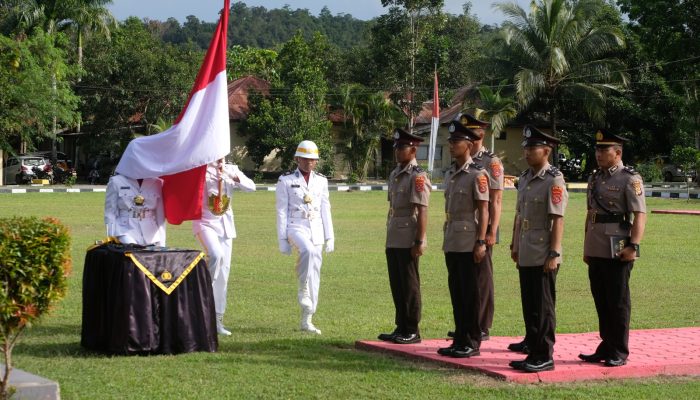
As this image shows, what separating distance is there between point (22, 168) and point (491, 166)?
46743 millimetres

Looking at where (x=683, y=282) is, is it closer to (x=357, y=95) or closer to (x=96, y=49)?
(x=357, y=95)

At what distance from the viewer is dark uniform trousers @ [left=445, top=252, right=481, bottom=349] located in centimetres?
865

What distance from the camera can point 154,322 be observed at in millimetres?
8766

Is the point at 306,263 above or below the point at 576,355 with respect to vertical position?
above

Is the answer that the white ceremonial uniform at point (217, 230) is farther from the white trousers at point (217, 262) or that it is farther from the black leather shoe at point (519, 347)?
the black leather shoe at point (519, 347)

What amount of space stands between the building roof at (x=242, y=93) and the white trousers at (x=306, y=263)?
4828cm

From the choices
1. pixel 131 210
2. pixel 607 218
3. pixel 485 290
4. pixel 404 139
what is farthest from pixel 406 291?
pixel 131 210

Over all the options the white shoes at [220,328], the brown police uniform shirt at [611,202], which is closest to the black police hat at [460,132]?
the brown police uniform shirt at [611,202]

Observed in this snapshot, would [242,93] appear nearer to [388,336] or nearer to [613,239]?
[388,336]

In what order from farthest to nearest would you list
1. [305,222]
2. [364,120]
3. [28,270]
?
[364,120] → [305,222] → [28,270]

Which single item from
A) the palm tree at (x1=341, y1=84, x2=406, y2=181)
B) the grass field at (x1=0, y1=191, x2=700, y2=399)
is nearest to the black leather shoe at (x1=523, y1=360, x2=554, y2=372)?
the grass field at (x1=0, y1=191, x2=700, y2=399)

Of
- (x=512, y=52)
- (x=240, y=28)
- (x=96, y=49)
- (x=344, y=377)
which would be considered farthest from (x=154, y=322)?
→ (x=240, y=28)

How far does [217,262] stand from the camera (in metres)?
10.3

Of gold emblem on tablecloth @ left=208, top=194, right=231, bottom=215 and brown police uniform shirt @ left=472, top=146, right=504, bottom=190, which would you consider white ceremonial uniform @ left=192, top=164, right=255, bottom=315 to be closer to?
gold emblem on tablecloth @ left=208, top=194, right=231, bottom=215
